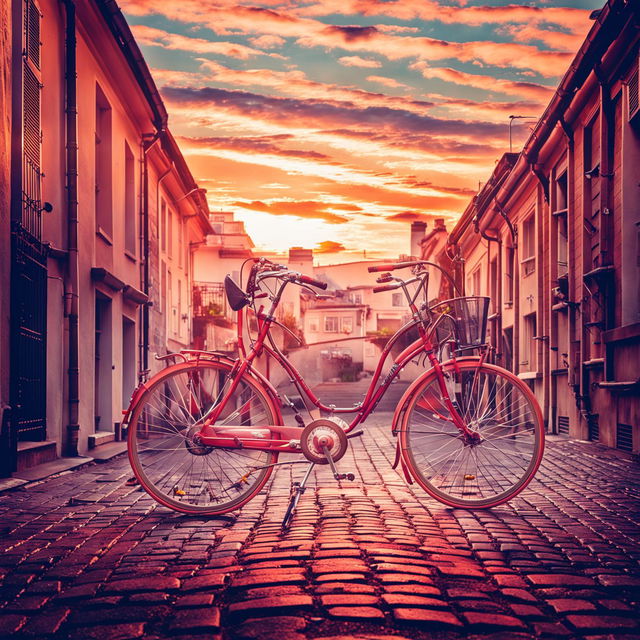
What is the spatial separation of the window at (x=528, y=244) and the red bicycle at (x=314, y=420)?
15075 millimetres

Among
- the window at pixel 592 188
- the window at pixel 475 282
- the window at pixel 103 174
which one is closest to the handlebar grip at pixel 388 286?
the window at pixel 592 188

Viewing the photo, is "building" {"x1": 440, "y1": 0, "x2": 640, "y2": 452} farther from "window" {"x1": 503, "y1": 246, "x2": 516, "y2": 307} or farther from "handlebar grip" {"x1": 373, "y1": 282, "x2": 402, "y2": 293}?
"handlebar grip" {"x1": 373, "y1": 282, "x2": 402, "y2": 293}

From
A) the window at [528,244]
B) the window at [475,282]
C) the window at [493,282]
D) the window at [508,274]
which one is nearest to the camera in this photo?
the window at [528,244]

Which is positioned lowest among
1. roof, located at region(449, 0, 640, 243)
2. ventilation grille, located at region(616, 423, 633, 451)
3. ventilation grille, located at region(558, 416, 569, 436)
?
ventilation grille, located at region(558, 416, 569, 436)

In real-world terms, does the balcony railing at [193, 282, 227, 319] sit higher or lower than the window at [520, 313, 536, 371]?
higher

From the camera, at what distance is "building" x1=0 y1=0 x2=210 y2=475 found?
30.2ft

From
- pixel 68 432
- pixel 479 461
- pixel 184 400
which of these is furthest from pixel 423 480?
pixel 68 432

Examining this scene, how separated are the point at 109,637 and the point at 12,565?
4.69 ft

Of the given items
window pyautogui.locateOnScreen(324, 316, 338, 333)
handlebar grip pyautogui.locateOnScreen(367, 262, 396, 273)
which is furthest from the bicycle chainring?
window pyautogui.locateOnScreen(324, 316, 338, 333)

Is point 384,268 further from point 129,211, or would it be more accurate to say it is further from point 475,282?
point 475,282

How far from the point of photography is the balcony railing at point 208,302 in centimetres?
3366

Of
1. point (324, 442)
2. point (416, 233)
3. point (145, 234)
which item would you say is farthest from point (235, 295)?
point (416, 233)

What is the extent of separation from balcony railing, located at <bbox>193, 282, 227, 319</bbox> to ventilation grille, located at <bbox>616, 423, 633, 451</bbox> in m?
21.5

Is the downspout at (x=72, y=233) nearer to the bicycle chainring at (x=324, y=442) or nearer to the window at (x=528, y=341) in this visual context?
the bicycle chainring at (x=324, y=442)
